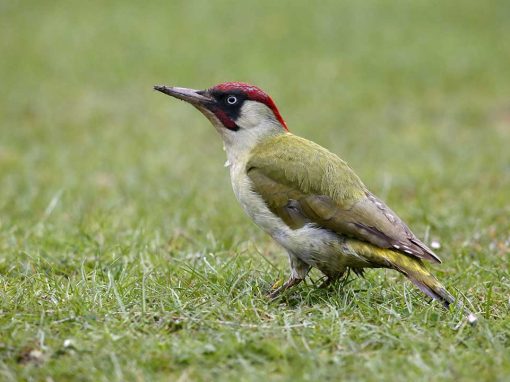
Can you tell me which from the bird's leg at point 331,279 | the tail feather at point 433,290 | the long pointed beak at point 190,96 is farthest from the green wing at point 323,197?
the long pointed beak at point 190,96

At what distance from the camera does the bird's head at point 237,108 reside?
4.91 metres

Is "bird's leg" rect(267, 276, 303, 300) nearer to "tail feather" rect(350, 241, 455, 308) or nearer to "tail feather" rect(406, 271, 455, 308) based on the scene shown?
"tail feather" rect(350, 241, 455, 308)

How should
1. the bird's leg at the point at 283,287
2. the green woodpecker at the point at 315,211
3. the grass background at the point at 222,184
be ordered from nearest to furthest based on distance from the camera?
the grass background at the point at 222,184 < the green woodpecker at the point at 315,211 < the bird's leg at the point at 283,287

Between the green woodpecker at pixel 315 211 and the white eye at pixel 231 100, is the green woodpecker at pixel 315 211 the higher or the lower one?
the lower one

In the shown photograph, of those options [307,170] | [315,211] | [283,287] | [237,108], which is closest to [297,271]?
[283,287]

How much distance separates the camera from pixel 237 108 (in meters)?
4.93

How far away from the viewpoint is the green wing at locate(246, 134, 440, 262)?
4367 millimetres

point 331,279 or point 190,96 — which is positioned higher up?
point 190,96

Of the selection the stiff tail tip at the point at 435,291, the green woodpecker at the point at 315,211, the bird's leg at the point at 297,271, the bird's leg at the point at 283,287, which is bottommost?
the bird's leg at the point at 283,287

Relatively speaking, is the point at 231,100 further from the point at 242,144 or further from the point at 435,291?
the point at 435,291

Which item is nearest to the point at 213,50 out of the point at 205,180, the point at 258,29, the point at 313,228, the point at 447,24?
the point at 258,29

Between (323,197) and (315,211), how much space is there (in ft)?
0.32

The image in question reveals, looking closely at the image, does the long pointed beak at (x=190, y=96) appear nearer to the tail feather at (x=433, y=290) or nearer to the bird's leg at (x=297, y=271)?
the bird's leg at (x=297, y=271)

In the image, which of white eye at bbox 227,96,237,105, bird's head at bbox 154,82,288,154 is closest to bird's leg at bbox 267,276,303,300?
bird's head at bbox 154,82,288,154
